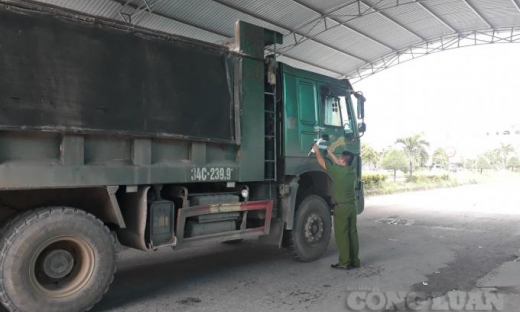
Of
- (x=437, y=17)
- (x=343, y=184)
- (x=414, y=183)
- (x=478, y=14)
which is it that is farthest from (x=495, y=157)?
(x=343, y=184)

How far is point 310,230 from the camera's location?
20.9ft

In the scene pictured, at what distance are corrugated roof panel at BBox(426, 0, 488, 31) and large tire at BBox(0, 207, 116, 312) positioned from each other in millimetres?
14858

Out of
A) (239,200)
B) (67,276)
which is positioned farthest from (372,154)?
(67,276)

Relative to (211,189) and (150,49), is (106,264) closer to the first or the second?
(211,189)

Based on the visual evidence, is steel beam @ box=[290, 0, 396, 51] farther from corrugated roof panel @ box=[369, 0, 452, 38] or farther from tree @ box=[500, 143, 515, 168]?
tree @ box=[500, 143, 515, 168]

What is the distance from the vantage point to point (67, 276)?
398cm

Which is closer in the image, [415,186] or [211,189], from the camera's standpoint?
[211,189]

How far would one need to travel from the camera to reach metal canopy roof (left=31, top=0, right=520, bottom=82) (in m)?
12.8

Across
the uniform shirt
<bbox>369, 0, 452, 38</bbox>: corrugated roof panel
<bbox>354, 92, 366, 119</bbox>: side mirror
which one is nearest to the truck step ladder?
the uniform shirt

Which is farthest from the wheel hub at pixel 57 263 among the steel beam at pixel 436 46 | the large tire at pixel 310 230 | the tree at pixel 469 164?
the tree at pixel 469 164

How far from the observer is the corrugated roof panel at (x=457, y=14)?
50.1 feet

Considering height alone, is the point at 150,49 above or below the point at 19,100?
above

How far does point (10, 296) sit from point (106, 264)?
825 mm

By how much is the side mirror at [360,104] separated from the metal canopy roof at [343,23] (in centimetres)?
727
